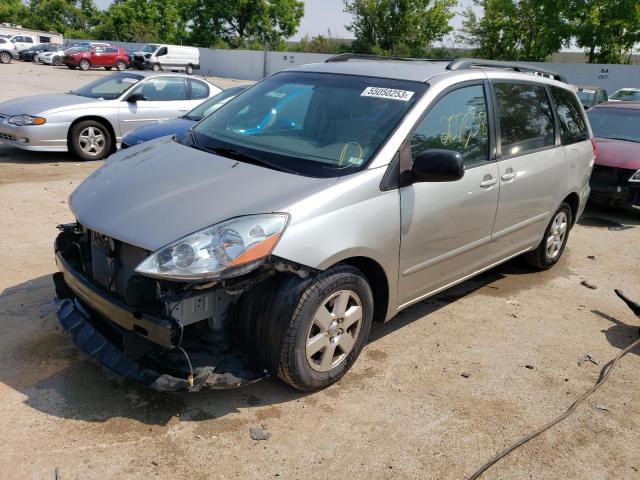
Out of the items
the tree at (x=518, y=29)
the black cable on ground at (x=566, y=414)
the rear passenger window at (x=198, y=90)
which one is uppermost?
the tree at (x=518, y=29)

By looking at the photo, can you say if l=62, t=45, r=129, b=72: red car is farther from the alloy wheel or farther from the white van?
the alloy wheel

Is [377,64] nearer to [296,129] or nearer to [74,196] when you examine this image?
[296,129]

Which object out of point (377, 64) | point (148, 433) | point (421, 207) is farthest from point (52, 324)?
point (377, 64)

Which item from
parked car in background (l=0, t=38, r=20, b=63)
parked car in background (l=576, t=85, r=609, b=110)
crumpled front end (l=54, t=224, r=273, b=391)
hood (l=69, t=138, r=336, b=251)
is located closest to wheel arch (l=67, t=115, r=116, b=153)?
hood (l=69, t=138, r=336, b=251)

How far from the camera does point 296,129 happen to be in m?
3.98

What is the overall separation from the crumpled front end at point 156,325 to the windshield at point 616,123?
7674mm

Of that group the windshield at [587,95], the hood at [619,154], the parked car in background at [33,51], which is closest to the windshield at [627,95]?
the windshield at [587,95]

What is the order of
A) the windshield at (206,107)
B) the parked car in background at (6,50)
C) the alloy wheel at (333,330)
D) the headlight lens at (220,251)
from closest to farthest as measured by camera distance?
the headlight lens at (220,251) < the alloy wheel at (333,330) < the windshield at (206,107) < the parked car in background at (6,50)

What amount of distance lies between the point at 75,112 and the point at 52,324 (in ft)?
20.0

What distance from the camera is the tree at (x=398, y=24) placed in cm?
4803

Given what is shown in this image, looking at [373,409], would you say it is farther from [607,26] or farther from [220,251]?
[607,26]

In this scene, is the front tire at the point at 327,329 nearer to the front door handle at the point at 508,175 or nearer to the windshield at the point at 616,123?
the front door handle at the point at 508,175

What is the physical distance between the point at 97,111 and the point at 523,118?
6.98 m

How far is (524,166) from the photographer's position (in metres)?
4.72
